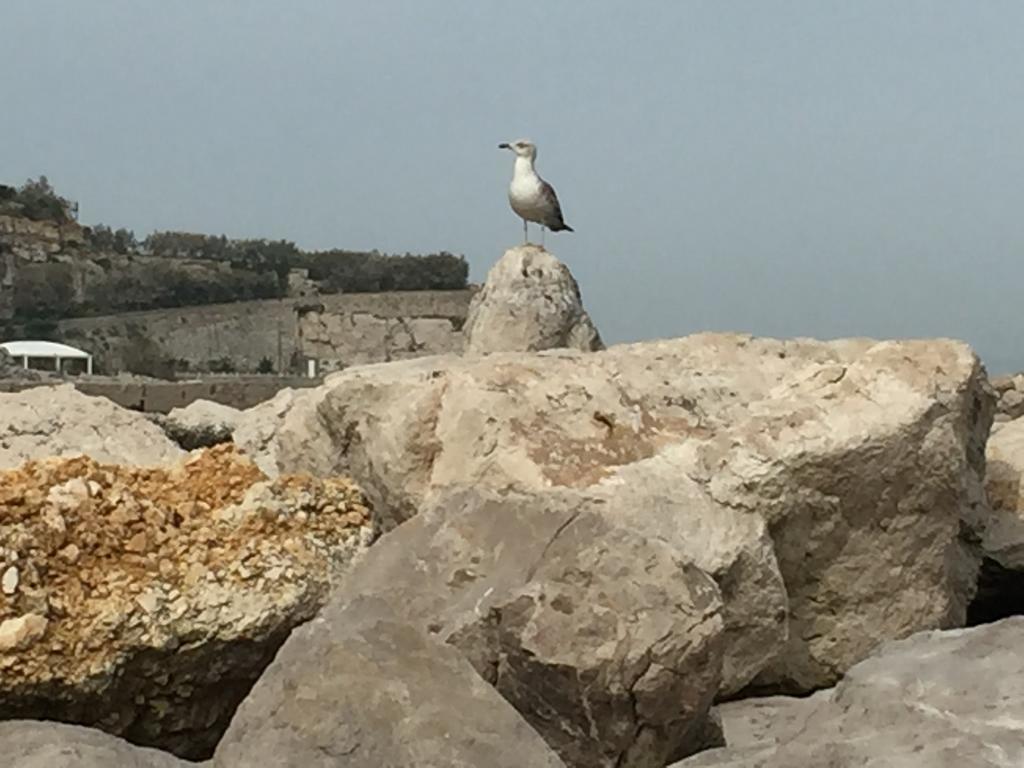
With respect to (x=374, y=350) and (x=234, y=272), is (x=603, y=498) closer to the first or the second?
(x=374, y=350)

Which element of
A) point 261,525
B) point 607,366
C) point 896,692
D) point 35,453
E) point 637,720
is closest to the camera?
point 896,692

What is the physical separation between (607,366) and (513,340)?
179cm

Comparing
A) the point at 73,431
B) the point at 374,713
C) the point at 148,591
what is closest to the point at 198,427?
the point at 73,431

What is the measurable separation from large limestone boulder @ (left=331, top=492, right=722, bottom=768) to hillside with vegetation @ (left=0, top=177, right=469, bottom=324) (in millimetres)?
27211

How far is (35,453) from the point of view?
232 inches

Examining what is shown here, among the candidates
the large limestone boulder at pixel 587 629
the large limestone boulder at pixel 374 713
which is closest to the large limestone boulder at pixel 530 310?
the large limestone boulder at pixel 587 629

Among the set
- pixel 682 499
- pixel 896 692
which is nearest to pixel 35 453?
pixel 682 499

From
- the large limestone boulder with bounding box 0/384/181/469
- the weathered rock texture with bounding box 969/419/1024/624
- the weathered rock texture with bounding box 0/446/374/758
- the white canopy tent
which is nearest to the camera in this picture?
the weathered rock texture with bounding box 0/446/374/758

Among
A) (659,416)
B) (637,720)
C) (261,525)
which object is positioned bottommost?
(637,720)

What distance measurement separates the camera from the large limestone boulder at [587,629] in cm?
289

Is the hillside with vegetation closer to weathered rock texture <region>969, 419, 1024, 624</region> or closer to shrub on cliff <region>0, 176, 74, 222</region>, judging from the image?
shrub on cliff <region>0, 176, 74, 222</region>

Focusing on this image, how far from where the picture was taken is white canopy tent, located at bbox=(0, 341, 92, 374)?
23.2m

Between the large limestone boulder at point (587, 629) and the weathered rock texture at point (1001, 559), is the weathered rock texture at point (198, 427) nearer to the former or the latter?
the weathered rock texture at point (1001, 559)

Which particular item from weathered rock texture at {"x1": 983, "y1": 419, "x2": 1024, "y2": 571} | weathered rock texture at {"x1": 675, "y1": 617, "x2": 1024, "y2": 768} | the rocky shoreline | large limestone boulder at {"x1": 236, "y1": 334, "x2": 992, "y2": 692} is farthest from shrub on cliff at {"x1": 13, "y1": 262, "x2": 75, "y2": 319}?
weathered rock texture at {"x1": 675, "y1": 617, "x2": 1024, "y2": 768}
